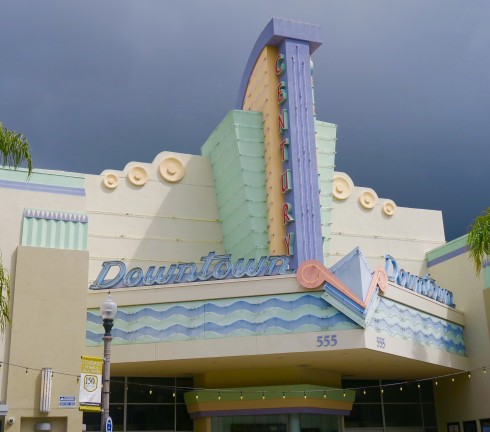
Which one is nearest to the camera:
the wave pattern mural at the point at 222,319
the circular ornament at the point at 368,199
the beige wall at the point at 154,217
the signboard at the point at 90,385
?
the signboard at the point at 90,385

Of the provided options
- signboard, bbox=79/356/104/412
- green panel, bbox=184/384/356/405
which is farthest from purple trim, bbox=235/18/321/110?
signboard, bbox=79/356/104/412

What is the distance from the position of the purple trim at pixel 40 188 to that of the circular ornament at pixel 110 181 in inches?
236

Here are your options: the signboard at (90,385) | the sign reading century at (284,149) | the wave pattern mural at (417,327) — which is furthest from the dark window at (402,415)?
the signboard at (90,385)

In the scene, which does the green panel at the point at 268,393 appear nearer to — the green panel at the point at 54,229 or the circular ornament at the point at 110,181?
the green panel at the point at 54,229

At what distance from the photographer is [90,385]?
2056 centimetres

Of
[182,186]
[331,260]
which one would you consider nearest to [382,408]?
[331,260]

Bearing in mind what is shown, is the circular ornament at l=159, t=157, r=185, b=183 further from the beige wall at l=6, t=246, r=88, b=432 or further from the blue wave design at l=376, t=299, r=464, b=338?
the blue wave design at l=376, t=299, r=464, b=338

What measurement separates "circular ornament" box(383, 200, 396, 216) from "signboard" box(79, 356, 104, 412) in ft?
76.9

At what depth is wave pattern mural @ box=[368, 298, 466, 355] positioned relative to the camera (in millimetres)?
29219

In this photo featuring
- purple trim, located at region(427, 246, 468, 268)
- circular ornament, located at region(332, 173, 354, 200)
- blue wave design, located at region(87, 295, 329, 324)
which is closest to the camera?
blue wave design, located at region(87, 295, 329, 324)

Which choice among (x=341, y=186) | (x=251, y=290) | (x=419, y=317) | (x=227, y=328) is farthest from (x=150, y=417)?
(x=341, y=186)

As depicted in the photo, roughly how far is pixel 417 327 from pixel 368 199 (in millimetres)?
10865

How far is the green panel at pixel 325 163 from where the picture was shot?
1440 inches

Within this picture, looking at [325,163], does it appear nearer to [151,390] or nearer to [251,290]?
[251,290]
